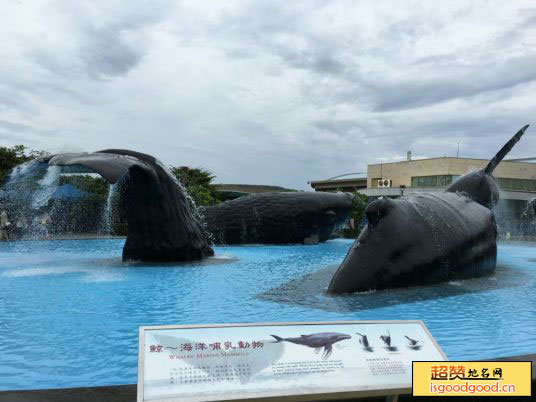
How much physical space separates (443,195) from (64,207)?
27.3m

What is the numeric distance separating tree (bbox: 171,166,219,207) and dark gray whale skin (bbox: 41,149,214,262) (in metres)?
16.4

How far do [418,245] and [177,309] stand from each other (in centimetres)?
385

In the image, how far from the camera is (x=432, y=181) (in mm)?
61156

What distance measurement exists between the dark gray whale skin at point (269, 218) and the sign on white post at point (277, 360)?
694 inches

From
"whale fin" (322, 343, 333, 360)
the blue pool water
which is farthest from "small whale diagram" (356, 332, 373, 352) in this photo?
the blue pool water

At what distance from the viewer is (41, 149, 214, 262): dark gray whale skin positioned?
11727 mm

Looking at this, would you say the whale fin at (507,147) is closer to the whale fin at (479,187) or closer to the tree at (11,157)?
the whale fin at (479,187)

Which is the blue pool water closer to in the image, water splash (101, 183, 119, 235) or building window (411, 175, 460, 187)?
water splash (101, 183, 119, 235)

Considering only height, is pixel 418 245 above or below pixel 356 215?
below

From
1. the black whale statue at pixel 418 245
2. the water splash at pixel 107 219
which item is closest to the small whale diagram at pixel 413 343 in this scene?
the black whale statue at pixel 418 245

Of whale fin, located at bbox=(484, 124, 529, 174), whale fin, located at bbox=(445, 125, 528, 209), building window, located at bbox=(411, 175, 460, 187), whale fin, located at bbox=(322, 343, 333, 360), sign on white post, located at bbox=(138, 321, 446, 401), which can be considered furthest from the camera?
building window, located at bbox=(411, 175, 460, 187)

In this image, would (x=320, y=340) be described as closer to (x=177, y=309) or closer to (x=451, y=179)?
(x=177, y=309)

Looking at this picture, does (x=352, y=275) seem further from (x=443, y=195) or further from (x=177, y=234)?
(x=177, y=234)

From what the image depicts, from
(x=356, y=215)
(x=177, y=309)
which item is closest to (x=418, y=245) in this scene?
(x=177, y=309)
